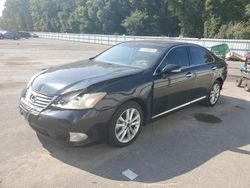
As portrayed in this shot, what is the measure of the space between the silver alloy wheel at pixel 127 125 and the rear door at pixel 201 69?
178 centimetres

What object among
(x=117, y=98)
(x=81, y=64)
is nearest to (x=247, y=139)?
(x=117, y=98)

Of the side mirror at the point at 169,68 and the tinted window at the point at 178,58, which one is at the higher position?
the tinted window at the point at 178,58

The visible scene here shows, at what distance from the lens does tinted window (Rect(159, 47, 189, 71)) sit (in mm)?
4659

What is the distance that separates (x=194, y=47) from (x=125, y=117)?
99.6 inches

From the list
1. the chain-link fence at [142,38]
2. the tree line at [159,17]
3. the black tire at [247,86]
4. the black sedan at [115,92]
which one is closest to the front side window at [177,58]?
the black sedan at [115,92]

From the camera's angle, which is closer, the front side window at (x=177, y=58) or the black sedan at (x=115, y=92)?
the black sedan at (x=115, y=92)

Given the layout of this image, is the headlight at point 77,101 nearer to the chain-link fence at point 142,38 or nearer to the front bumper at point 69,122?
the front bumper at point 69,122

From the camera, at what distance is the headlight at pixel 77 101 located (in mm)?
3445

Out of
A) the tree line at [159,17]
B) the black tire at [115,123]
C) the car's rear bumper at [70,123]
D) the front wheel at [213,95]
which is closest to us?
the car's rear bumper at [70,123]

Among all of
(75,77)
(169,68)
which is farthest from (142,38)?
(75,77)

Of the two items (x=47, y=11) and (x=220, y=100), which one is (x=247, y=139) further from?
(x=47, y=11)

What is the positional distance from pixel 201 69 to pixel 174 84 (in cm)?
114

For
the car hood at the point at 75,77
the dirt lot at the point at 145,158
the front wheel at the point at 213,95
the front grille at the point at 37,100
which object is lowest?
the dirt lot at the point at 145,158

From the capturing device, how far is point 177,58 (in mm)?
4969
